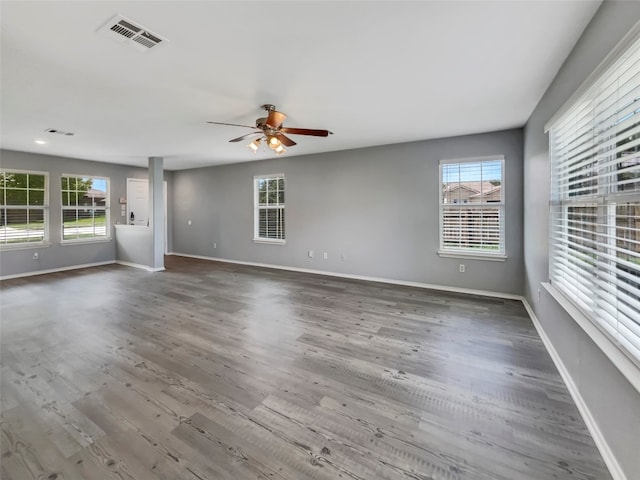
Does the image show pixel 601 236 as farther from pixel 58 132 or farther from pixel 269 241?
pixel 58 132

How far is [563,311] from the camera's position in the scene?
92.7 inches

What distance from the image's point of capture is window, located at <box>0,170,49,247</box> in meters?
5.63

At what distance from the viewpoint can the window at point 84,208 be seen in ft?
21.3

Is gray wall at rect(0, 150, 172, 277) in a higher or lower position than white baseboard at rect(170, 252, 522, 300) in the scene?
higher

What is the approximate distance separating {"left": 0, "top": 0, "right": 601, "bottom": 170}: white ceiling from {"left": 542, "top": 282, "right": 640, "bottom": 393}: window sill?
1.93 metres

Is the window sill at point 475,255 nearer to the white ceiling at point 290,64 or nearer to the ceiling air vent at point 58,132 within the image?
the white ceiling at point 290,64

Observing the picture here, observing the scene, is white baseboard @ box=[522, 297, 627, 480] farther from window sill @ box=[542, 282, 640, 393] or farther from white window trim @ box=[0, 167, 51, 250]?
white window trim @ box=[0, 167, 51, 250]

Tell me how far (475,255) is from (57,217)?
8.35 meters

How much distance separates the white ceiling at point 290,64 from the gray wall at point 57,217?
2.04 m

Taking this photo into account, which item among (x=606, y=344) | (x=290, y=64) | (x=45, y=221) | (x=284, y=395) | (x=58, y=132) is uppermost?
(x=58, y=132)

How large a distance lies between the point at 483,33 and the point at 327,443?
9.26ft

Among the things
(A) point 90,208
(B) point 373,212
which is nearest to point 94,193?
(A) point 90,208

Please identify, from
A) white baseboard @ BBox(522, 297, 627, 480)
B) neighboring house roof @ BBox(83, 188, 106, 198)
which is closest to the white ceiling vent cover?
white baseboard @ BBox(522, 297, 627, 480)

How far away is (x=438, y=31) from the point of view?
1.99 m
